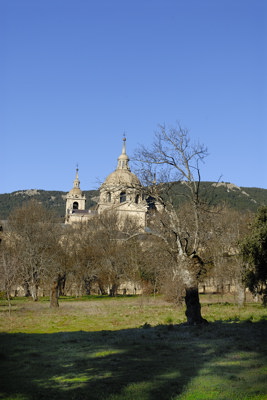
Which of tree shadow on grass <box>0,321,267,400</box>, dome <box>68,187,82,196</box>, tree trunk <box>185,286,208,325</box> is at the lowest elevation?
tree shadow on grass <box>0,321,267,400</box>

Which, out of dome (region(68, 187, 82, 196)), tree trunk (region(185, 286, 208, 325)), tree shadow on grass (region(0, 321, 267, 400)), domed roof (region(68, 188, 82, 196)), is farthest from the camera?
domed roof (region(68, 188, 82, 196))

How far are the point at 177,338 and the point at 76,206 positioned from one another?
96803mm

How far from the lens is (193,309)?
753 inches

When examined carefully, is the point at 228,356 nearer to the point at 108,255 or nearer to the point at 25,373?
the point at 25,373

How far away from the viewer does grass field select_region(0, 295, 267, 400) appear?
8.25 m

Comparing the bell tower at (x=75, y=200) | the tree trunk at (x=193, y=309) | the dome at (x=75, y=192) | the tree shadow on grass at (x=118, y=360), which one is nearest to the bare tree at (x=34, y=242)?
the tree trunk at (x=193, y=309)

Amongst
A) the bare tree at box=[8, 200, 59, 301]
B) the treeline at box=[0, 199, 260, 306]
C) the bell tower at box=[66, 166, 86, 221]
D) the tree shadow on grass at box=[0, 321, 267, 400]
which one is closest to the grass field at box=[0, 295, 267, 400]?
the tree shadow on grass at box=[0, 321, 267, 400]

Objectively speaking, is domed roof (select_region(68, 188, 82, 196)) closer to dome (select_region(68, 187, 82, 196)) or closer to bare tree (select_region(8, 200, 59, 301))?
dome (select_region(68, 187, 82, 196))

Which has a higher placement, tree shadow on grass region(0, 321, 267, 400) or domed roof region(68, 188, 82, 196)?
domed roof region(68, 188, 82, 196)

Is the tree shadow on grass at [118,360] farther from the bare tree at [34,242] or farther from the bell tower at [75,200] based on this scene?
the bell tower at [75,200]

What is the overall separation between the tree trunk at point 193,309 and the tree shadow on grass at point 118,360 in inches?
57.3

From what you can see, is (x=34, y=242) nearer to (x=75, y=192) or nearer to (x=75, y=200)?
(x=75, y=200)

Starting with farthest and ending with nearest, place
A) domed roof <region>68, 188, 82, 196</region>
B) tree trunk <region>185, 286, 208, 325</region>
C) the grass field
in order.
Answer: domed roof <region>68, 188, 82, 196</region>, tree trunk <region>185, 286, 208, 325</region>, the grass field

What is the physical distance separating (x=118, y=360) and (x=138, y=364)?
726mm
